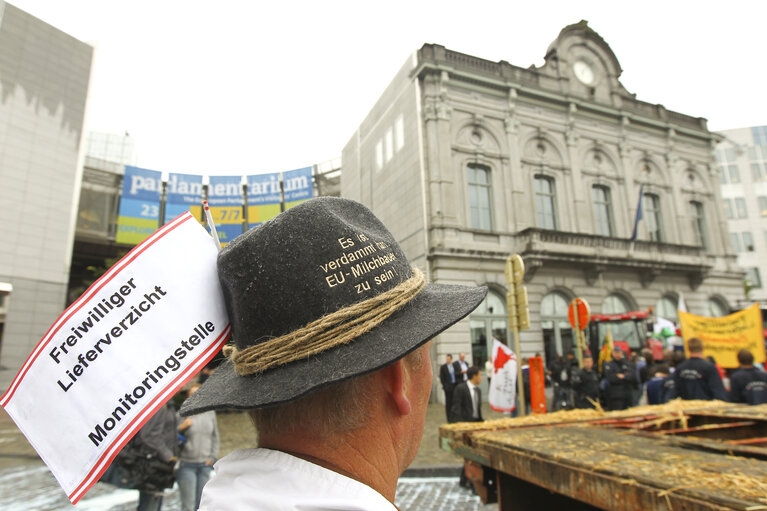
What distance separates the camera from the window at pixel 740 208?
4528 centimetres

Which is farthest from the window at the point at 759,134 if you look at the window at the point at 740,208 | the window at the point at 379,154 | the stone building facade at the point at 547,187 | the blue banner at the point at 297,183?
the blue banner at the point at 297,183

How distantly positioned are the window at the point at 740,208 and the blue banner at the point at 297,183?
4445 centimetres

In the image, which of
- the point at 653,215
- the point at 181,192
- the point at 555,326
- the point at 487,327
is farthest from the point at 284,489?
the point at 181,192

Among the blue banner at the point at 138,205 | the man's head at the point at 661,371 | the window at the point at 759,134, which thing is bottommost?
the man's head at the point at 661,371

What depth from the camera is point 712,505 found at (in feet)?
5.26

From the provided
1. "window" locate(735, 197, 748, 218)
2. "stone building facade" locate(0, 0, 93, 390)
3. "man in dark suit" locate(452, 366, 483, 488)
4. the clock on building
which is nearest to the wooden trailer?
"man in dark suit" locate(452, 366, 483, 488)

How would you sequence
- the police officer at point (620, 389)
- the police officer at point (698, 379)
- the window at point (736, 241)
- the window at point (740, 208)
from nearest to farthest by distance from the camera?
1. the police officer at point (698, 379)
2. the police officer at point (620, 389)
3. the window at point (736, 241)
4. the window at point (740, 208)

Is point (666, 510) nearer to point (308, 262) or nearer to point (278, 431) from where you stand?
point (278, 431)

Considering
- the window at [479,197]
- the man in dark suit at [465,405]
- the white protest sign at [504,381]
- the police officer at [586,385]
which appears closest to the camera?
the man in dark suit at [465,405]

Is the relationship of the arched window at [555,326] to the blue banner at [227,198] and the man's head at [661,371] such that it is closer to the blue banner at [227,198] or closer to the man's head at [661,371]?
the man's head at [661,371]

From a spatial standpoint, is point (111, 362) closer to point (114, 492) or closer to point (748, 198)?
point (114, 492)

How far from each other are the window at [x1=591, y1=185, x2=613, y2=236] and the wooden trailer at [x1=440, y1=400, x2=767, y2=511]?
18990 millimetres

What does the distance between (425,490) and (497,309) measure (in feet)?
41.4

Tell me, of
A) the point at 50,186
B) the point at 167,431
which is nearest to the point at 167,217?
the point at 50,186
